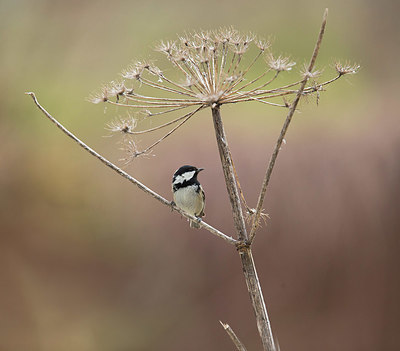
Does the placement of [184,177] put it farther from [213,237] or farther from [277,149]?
[277,149]

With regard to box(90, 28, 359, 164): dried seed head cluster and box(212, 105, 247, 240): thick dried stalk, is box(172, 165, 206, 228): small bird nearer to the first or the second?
box(90, 28, 359, 164): dried seed head cluster

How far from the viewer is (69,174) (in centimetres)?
211

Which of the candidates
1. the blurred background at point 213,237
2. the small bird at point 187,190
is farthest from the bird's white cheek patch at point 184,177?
the blurred background at point 213,237

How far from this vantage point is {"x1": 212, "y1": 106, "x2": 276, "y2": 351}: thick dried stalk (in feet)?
2.78

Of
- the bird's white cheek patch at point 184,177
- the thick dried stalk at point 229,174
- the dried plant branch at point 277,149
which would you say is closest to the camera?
the dried plant branch at point 277,149

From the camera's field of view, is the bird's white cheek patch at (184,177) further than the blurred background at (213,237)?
No

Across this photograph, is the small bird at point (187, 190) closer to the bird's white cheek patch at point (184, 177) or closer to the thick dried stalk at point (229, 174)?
the bird's white cheek patch at point (184, 177)

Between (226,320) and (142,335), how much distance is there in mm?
330

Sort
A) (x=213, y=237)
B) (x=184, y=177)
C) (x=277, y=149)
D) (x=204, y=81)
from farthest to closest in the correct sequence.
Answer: (x=213, y=237) → (x=184, y=177) → (x=204, y=81) → (x=277, y=149)

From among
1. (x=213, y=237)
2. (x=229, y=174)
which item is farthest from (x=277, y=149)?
(x=213, y=237)

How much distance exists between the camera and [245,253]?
0.86 metres

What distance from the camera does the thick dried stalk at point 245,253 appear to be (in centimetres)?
85

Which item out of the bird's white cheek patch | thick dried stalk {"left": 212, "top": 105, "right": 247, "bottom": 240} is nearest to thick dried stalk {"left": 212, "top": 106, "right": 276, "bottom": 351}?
thick dried stalk {"left": 212, "top": 105, "right": 247, "bottom": 240}

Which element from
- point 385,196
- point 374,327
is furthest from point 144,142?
point 374,327
